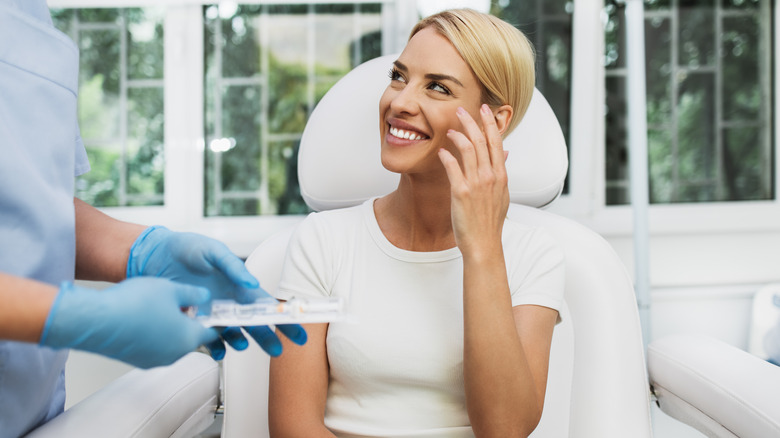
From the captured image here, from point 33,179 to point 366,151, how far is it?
59 centimetres

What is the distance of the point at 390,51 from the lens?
2.00m

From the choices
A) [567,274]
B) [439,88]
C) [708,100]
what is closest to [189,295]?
[439,88]

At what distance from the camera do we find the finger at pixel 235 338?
781mm

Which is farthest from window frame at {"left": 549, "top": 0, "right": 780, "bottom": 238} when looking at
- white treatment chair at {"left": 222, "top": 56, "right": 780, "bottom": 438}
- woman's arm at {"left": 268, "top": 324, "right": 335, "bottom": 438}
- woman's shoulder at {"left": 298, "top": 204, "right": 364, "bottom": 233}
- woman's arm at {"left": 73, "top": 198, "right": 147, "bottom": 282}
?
woman's arm at {"left": 73, "top": 198, "right": 147, "bottom": 282}

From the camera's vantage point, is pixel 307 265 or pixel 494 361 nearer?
pixel 494 361

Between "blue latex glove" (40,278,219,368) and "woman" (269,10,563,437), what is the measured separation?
1.21 ft

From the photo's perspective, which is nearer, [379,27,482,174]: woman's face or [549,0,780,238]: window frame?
[379,27,482,174]: woman's face

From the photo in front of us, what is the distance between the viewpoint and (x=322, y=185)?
1.19 metres

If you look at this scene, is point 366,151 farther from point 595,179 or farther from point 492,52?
point 595,179

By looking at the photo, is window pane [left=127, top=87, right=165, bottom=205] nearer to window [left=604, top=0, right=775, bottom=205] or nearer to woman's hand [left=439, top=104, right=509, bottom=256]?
woman's hand [left=439, top=104, right=509, bottom=256]

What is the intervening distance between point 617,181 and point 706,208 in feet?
0.99

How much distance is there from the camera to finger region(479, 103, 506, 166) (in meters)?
0.96

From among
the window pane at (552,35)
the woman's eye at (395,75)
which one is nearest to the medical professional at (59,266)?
the woman's eye at (395,75)

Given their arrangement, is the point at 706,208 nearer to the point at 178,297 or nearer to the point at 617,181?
the point at 617,181
